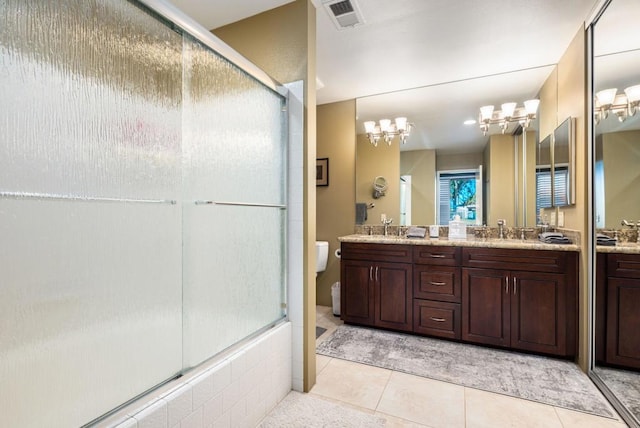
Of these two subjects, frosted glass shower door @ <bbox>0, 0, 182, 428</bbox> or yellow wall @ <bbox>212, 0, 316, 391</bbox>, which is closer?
frosted glass shower door @ <bbox>0, 0, 182, 428</bbox>

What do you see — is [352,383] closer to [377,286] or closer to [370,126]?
[377,286]

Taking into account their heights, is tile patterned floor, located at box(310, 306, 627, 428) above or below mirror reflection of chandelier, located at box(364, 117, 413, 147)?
below

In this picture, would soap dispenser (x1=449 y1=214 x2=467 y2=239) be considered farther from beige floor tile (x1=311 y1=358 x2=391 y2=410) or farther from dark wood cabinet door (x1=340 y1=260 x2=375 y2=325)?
beige floor tile (x1=311 y1=358 x2=391 y2=410)

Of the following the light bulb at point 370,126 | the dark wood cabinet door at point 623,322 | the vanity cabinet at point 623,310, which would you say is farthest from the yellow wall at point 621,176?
the light bulb at point 370,126

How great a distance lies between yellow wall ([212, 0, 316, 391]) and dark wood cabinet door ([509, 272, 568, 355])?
64.6 inches

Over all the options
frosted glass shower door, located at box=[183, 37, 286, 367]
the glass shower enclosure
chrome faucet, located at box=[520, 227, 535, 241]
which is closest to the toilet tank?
frosted glass shower door, located at box=[183, 37, 286, 367]

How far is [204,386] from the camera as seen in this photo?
124cm

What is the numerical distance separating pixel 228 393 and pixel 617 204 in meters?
2.45

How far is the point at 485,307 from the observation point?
7.98 ft

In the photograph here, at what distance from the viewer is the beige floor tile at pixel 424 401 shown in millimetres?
1616

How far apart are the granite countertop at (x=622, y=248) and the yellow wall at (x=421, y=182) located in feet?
4.35

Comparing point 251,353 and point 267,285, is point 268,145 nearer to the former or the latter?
point 267,285

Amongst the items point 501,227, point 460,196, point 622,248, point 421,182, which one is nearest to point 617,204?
point 622,248

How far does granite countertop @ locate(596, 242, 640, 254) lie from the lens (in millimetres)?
1861
